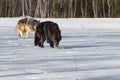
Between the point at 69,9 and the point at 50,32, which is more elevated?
the point at 50,32

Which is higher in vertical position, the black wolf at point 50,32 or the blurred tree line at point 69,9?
the black wolf at point 50,32

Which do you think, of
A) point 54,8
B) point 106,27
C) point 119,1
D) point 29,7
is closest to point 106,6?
point 119,1

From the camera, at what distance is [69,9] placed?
63344 mm

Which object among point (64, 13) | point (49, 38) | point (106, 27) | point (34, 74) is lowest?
point (64, 13)

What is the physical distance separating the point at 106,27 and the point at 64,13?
3326 centimetres

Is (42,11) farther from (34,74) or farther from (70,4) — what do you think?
(34,74)

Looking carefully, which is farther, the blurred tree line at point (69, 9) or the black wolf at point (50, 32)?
the blurred tree line at point (69, 9)

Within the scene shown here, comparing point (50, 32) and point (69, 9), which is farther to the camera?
point (69, 9)

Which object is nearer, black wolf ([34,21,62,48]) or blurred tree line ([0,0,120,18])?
black wolf ([34,21,62,48])

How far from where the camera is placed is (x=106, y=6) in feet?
207

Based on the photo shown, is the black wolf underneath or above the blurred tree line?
above

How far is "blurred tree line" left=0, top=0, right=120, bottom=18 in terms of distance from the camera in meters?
60.2

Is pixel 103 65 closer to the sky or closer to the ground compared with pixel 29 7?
closer to the sky

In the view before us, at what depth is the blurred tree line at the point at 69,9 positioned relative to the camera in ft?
197
